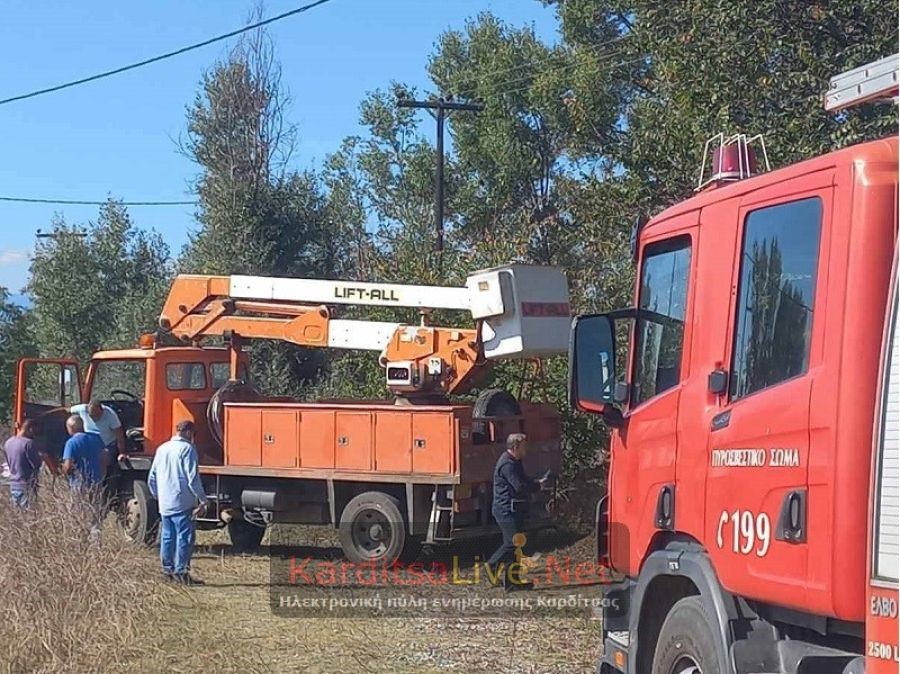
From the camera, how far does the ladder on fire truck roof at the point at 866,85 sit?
3832 mm

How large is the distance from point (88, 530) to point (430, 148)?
30.6 metres

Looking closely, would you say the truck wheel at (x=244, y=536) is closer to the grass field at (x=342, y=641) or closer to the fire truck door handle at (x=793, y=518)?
the grass field at (x=342, y=641)

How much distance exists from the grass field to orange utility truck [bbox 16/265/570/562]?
1.57 m

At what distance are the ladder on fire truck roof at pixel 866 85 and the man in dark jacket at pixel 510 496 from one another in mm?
7834

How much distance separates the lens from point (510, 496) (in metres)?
11.7

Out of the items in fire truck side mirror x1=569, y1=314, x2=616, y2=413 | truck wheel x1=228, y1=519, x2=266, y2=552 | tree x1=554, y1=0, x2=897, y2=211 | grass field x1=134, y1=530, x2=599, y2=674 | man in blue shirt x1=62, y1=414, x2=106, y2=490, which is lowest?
truck wheel x1=228, y1=519, x2=266, y2=552

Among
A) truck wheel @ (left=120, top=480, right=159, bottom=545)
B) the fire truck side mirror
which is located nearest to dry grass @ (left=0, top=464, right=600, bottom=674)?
the fire truck side mirror

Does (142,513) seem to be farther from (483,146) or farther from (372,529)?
(483,146)

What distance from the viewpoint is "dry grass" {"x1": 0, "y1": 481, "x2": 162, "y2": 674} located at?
23.8ft

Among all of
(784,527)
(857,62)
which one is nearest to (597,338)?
(784,527)

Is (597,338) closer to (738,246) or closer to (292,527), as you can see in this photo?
(738,246)

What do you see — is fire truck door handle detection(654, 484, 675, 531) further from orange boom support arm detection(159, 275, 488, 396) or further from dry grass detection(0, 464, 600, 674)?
orange boom support arm detection(159, 275, 488, 396)

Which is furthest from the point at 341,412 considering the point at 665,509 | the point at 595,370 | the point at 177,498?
the point at 665,509

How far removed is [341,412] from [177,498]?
2.26 metres
